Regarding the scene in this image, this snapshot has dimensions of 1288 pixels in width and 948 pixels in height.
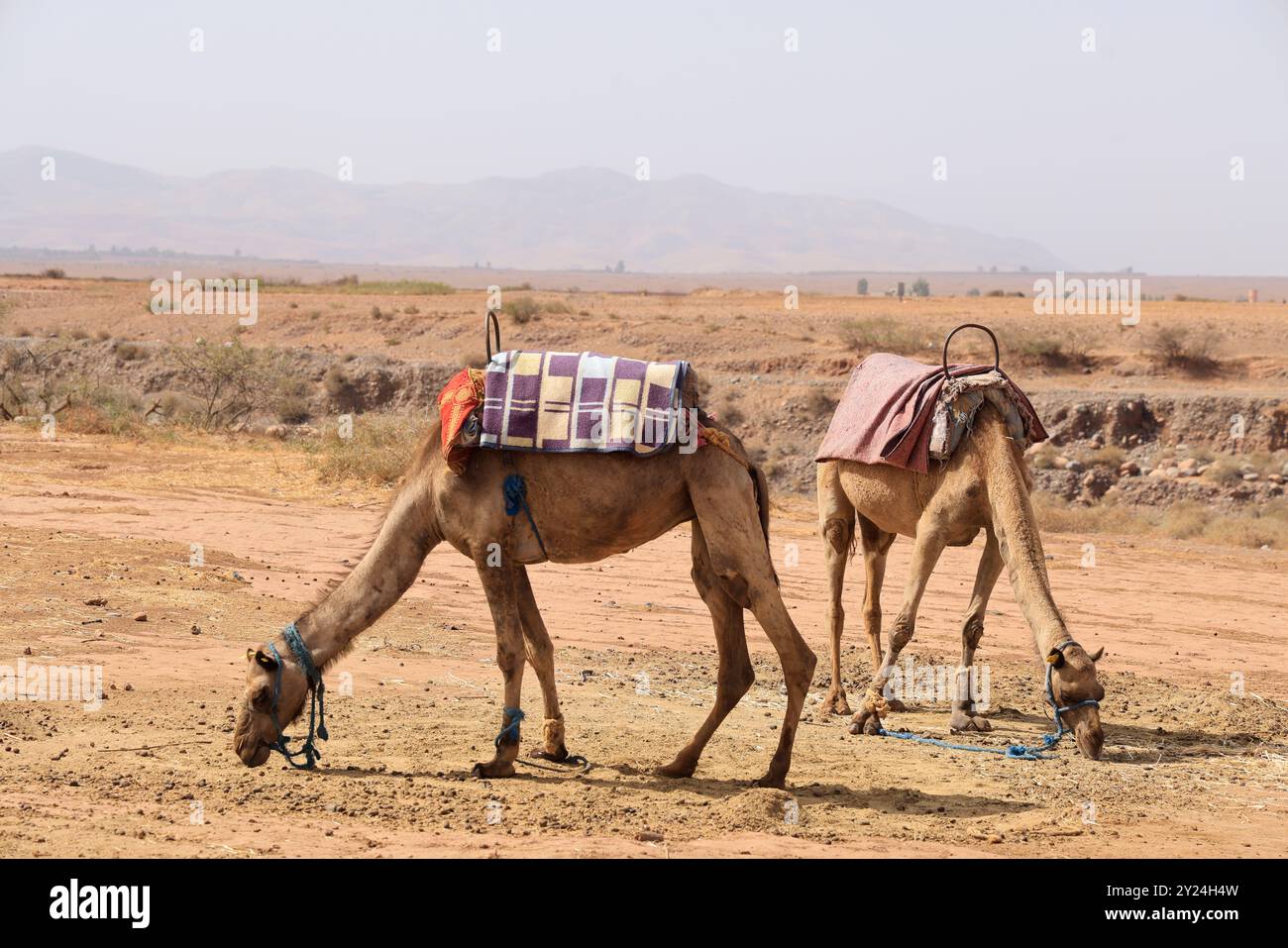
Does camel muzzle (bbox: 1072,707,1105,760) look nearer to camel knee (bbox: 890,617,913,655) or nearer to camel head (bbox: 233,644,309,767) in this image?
camel knee (bbox: 890,617,913,655)

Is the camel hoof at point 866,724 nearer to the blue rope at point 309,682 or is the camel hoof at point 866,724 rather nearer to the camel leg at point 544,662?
the camel leg at point 544,662

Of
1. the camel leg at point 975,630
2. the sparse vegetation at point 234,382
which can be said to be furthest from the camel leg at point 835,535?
the sparse vegetation at point 234,382

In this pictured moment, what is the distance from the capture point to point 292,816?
22.7ft

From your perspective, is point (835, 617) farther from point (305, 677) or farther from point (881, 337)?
point (881, 337)

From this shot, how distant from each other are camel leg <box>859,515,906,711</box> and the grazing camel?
2.92 meters

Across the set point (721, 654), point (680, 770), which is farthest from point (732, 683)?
point (680, 770)

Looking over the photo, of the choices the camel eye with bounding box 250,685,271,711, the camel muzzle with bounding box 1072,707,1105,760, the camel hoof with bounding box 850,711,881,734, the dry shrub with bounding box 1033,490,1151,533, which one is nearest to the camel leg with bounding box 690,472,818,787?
the camel muzzle with bounding box 1072,707,1105,760

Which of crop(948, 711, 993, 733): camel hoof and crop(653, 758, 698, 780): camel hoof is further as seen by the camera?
crop(948, 711, 993, 733): camel hoof

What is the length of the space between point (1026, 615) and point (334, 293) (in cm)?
5905

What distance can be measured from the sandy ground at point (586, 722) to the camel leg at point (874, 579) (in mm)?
538

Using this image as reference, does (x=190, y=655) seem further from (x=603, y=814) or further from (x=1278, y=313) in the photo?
(x=1278, y=313)

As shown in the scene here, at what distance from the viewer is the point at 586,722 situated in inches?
366

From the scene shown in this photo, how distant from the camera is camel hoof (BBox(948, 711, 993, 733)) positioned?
9.73m

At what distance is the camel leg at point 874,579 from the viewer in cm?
1068
